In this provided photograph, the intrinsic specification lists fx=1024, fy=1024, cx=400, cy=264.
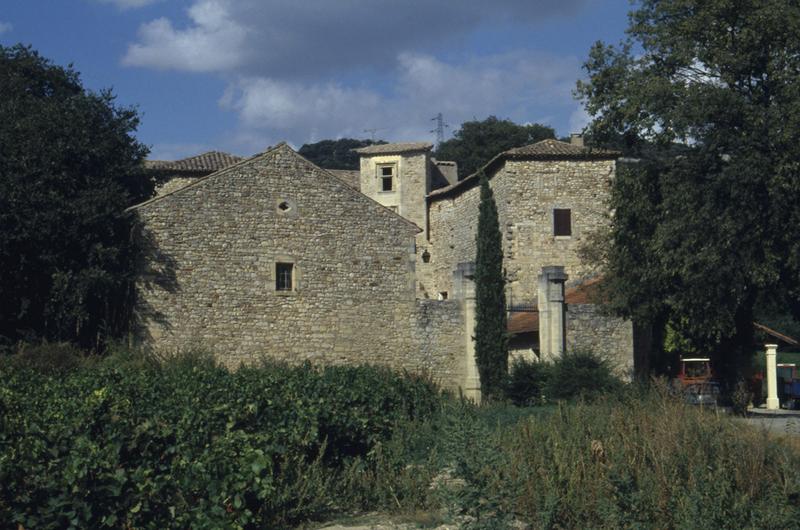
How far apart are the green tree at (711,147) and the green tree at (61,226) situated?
479 inches

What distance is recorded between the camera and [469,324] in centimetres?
2844

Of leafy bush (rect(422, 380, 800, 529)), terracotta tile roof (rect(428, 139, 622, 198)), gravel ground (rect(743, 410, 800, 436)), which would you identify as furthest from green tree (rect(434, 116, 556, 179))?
leafy bush (rect(422, 380, 800, 529))

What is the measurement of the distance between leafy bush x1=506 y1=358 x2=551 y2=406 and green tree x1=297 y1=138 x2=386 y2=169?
5832 cm

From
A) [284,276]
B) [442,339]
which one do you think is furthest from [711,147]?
[284,276]

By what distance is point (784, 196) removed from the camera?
69.7ft

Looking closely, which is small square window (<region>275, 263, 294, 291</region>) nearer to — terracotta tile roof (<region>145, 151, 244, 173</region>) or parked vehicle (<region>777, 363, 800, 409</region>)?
terracotta tile roof (<region>145, 151, 244, 173</region>)

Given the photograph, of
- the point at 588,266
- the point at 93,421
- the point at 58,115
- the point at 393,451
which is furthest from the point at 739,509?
the point at 588,266

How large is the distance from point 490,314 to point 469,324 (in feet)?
2.73

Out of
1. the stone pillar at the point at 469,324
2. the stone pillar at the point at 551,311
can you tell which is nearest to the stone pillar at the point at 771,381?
the stone pillar at the point at 551,311

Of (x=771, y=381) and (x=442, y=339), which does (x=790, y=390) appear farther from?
(x=442, y=339)

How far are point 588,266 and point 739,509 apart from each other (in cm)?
3161

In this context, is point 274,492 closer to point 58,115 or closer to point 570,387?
point 570,387

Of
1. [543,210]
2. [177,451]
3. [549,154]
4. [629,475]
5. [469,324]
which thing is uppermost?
[549,154]

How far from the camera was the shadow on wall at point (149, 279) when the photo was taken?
25.8m
